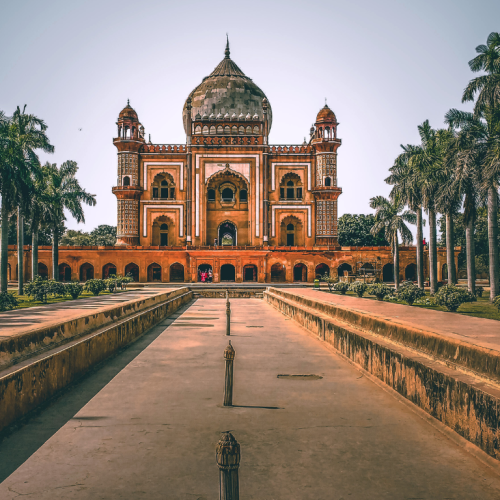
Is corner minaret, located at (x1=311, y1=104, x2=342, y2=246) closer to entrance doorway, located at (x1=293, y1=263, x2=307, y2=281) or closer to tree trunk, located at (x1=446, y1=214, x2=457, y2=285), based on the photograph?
entrance doorway, located at (x1=293, y1=263, x2=307, y2=281)

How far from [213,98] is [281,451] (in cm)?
5434

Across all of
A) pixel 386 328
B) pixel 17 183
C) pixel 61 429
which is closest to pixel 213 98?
pixel 17 183

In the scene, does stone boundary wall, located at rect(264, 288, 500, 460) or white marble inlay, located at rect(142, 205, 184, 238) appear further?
white marble inlay, located at rect(142, 205, 184, 238)

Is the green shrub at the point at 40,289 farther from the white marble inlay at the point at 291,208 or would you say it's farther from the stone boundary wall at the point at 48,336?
the white marble inlay at the point at 291,208

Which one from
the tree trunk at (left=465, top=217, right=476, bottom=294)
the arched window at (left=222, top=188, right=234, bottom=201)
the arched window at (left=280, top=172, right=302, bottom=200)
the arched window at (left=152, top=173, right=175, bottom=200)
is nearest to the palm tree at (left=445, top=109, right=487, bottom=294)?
the tree trunk at (left=465, top=217, right=476, bottom=294)

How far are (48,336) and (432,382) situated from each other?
19.2ft

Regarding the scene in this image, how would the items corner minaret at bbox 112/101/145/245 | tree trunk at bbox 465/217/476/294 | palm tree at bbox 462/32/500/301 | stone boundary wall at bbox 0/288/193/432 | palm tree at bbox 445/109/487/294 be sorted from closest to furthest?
stone boundary wall at bbox 0/288/193/432 → palm tree at bbox 462/32/500/301 → palm tree at bbox 445/109/487/294 → tree trunk at bbox 465/217/476/294 → corner minaret at bbox 112/101/145/245

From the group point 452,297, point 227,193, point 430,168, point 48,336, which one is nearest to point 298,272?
point 227,193

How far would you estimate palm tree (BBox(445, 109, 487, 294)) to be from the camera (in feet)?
80.3

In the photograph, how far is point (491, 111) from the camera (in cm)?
2425

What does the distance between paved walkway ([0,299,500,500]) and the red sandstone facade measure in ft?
133

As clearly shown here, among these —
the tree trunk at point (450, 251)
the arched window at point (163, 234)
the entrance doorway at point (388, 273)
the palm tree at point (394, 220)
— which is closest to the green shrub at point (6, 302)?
the tree trunk at point (450, 251)

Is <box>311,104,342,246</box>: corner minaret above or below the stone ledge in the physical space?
above

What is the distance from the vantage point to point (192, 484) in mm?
4305
